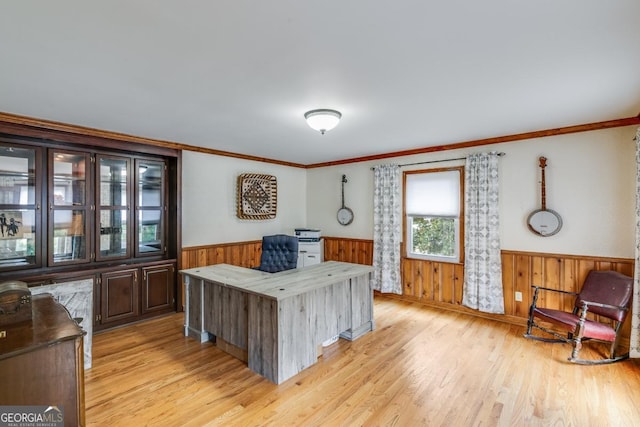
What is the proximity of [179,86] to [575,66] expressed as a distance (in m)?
2.77

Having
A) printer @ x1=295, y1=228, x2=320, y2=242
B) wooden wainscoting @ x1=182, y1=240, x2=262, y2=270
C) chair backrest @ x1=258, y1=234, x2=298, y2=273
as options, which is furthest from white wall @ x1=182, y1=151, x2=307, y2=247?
chair backrest @ x1=258, y1=234, x2=298, y2=273

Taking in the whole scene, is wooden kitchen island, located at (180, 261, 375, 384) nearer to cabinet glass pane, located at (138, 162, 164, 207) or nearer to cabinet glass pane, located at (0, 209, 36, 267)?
cabinet glass pane, located at (138, 162, 164, 207)

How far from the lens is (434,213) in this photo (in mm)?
4562

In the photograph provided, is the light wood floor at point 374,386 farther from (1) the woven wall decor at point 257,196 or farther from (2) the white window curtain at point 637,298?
(1) the woven wall decor at point 257,196

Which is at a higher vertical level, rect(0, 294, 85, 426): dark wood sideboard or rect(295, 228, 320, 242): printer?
rect(295, 228, 320, 242): printer

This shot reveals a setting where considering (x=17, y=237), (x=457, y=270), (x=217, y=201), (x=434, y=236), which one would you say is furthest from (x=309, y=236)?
(x=17, y=237)

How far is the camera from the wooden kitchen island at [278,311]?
2561 mm

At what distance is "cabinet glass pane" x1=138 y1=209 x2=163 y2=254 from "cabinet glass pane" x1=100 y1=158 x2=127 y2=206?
316 millimetres

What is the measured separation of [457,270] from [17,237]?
526 centimetres

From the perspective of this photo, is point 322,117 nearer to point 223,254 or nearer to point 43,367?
point 43,367

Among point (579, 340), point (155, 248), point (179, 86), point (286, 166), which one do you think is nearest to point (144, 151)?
point (155, 248)

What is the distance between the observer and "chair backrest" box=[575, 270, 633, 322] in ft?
9.64

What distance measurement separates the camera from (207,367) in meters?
2.77

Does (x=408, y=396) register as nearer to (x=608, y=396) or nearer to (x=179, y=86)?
(x=608, y=396)
